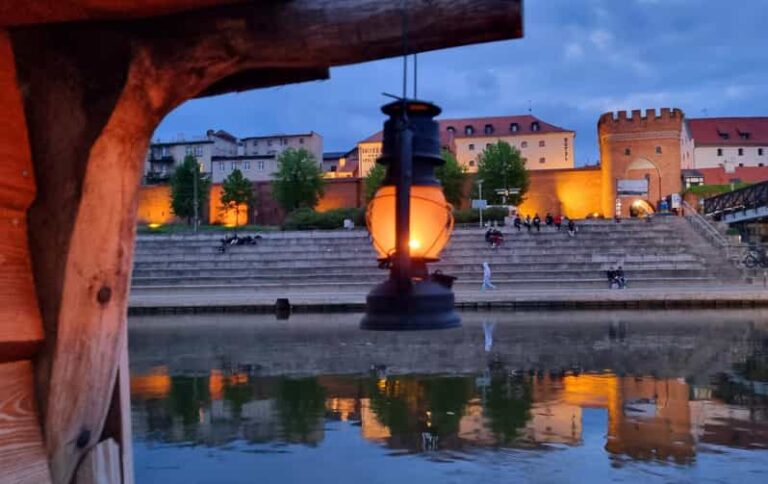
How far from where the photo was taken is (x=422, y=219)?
103 inches

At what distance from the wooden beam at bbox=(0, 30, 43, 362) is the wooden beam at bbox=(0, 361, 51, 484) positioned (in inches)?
2.3

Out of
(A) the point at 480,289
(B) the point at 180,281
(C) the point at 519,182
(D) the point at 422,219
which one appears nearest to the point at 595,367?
(D) the point at 422,219

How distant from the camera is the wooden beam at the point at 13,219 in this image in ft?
7.00

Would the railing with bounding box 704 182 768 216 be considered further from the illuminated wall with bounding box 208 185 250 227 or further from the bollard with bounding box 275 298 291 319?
the illuminated wall with bounding box 208 185 250 227

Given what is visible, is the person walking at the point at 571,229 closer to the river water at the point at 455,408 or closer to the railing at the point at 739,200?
the railing at the point at 739,200

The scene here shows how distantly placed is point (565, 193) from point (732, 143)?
29653mm

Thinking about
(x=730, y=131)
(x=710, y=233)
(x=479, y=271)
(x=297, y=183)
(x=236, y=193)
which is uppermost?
(x=730, y=131)

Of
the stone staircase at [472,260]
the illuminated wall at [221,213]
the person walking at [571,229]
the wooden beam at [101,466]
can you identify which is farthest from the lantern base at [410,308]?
the illuminated wall at [221,213]

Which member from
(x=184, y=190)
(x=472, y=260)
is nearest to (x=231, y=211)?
(x=184, y=190)

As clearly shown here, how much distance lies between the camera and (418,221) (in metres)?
2.62

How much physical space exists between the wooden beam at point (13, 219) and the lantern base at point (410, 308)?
100cm

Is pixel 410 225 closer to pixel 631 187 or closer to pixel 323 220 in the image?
pixel 323 220

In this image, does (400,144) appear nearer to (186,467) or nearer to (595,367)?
(186,467)

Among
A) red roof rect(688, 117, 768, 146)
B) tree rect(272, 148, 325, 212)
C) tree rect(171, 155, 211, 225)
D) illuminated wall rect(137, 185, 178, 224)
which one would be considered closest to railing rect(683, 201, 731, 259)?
tree rect(272, 148, 325, 212)
